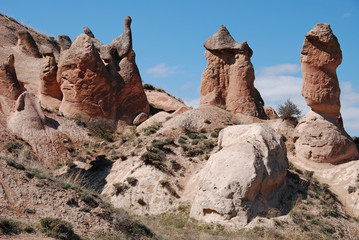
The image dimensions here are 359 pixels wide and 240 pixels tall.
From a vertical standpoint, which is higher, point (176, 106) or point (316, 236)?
point (176, 106)

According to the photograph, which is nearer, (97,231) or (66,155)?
(97,231)

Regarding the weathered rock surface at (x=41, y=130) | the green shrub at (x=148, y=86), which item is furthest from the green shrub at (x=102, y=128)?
the green shrub at (x=148, y=86)

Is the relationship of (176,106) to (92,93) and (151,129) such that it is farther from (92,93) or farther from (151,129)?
(151,129)

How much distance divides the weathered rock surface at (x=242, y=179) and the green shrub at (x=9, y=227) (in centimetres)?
741

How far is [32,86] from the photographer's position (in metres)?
40.4

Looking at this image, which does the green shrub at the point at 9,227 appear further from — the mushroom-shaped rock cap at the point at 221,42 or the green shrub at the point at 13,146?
the mushroom-shaped rock cap at the point at 221,42

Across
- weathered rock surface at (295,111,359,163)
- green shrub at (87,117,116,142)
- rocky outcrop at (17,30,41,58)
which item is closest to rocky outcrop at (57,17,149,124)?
green shrub at (87,117,116,142)

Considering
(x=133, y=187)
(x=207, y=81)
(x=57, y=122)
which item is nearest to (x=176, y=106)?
(x=207, y=81)

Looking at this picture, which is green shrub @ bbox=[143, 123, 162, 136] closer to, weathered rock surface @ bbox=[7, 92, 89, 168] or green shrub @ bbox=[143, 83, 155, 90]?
weathered rock surface @ bbox=[7, 92, 89, 168]

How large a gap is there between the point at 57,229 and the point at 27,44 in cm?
3398

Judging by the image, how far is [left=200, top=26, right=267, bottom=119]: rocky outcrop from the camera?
1295 inches

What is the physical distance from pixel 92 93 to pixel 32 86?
8.33 meters

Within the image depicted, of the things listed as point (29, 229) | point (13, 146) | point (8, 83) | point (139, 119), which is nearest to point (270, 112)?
point (139, 119)

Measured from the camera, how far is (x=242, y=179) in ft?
67.7
